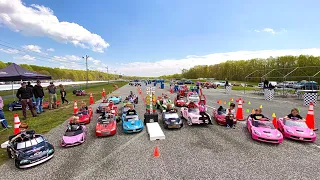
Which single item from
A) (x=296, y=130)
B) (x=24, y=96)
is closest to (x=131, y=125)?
(x=296, y=130)

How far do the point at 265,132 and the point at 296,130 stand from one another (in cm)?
137

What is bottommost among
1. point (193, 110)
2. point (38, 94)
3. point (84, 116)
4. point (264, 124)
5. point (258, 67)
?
point (84, 116)

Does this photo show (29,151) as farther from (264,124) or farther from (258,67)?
(258,67)

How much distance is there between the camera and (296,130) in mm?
7285

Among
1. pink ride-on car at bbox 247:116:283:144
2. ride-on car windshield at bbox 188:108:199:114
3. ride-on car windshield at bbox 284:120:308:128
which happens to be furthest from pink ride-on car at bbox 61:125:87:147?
ride-on car windshield at bbox 284:120:308:128

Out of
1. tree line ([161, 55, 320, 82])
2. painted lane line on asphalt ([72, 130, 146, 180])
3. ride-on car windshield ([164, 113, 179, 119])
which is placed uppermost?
tree line ([161, 55, 320, 82])

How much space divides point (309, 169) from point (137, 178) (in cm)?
513

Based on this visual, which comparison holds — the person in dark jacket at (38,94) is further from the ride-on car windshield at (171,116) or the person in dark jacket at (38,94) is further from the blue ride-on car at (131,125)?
the ride-on car windshield at (171,116)

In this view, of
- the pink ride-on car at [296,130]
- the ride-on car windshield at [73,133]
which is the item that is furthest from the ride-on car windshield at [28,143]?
the pink ride-on car at [296,130]

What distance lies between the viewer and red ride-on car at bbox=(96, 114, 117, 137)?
26.0 ft

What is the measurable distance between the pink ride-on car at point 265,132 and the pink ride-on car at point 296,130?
1.86 feet

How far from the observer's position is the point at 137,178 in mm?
4824

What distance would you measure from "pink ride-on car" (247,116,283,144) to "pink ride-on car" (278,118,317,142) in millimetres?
568

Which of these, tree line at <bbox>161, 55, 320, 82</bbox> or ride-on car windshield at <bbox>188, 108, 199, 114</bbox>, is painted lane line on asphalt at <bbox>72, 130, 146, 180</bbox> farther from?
tree line at <bbox>161, 55, 320, 82</bbox>
